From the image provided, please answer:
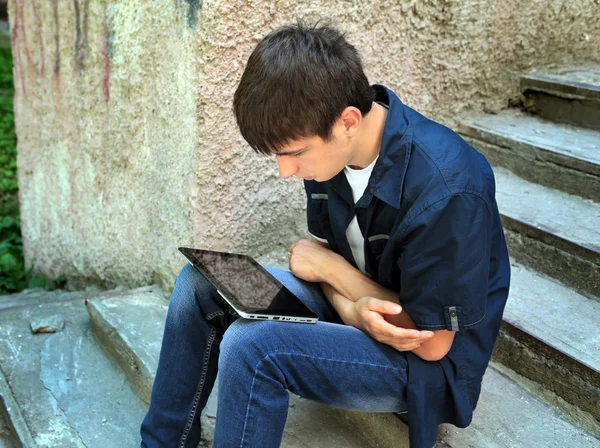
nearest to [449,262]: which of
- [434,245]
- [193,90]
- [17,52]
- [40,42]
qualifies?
[434,245]

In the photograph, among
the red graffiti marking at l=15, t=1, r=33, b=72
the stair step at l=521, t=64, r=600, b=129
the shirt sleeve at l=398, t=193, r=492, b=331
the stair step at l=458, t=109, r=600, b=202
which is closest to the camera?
the shirt sleeve at l=398, t=193, r=492, b=331

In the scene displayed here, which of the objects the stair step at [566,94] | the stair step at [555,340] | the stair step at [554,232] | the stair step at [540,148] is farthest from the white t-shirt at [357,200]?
the stair step at [566,94]

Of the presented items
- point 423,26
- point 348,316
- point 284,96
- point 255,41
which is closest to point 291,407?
point 348,316

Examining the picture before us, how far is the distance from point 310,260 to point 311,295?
116 mm

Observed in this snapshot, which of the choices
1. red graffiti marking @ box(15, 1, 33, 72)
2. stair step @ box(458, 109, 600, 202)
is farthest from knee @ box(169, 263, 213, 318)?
red graffiti marking @ box(15, 1, 33, 72)

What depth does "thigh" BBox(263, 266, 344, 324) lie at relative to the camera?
186cm

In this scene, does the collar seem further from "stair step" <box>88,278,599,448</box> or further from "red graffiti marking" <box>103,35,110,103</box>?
"red graffiti marking" <box>103,35,110,103</box>

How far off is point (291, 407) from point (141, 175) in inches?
45.1

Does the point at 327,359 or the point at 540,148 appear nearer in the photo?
the point at 327,359

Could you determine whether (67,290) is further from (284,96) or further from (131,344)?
(284,96)

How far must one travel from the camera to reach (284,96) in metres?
1.42

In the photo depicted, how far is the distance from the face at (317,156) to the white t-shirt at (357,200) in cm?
7

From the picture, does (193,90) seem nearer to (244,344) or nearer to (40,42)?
(244,344)

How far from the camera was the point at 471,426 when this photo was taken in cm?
181
